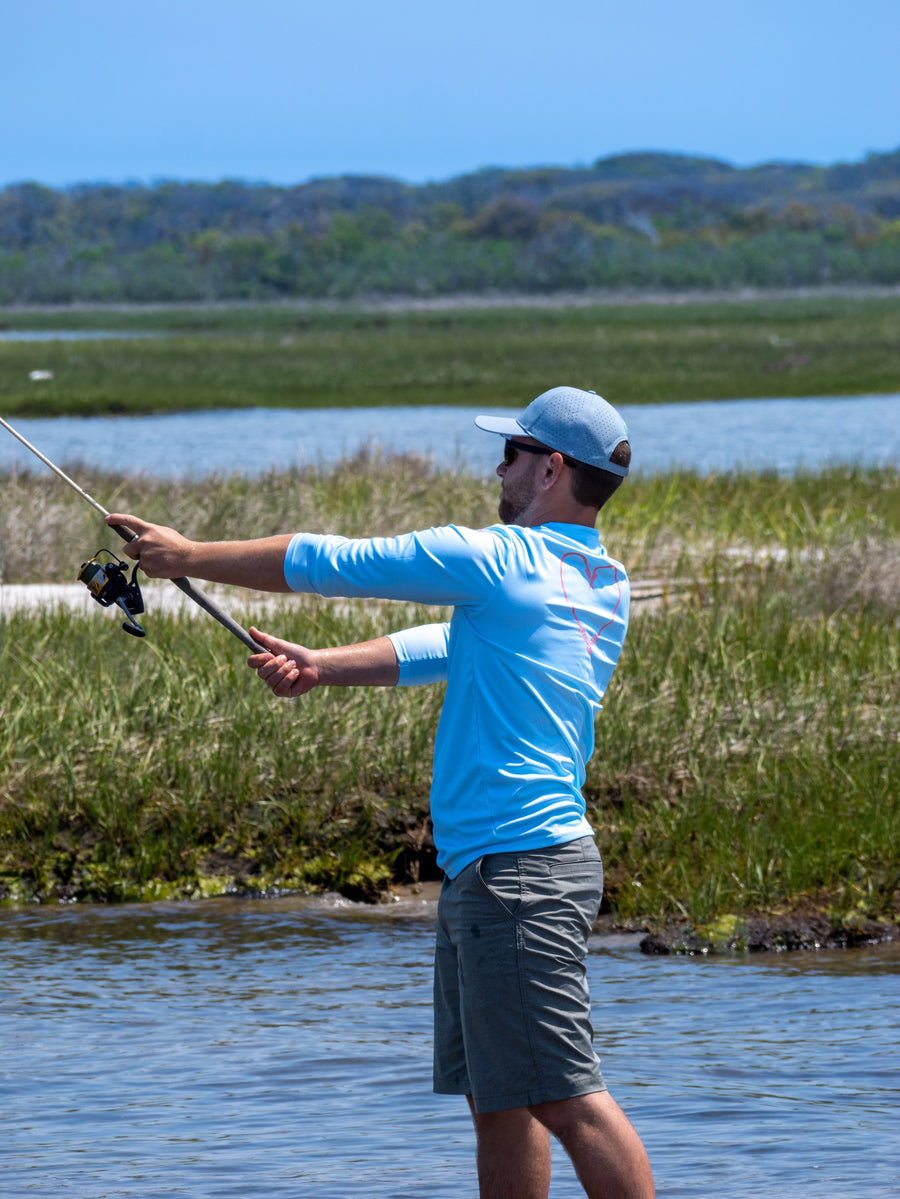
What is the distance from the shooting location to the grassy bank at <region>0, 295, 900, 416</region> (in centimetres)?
4781

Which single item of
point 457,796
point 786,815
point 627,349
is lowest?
point 786,815

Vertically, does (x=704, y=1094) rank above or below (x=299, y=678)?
below

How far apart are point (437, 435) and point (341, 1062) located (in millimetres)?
31839

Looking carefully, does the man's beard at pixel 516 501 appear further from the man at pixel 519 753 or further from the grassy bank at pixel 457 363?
the grassy bank at pixel 457 363

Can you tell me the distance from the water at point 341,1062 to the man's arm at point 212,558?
6.59 feet

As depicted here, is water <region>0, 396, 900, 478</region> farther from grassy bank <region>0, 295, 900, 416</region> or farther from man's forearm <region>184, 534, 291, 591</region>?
man's forearm <region>184, 534, 291, 591</region>

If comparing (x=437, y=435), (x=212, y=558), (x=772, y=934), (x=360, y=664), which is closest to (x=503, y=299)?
(x=437, y=435)

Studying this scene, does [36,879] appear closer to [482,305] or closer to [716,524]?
[716,524]

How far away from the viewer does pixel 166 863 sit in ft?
25.6

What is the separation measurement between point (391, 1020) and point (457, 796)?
2.85m

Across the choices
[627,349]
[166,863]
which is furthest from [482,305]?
[166,863]

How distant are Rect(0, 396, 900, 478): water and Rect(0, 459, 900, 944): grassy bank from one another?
1526 centimetres

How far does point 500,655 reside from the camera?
3.61m

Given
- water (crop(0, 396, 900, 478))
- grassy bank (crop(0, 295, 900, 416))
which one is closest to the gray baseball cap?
water (crop(0, 396, 900, 478))
